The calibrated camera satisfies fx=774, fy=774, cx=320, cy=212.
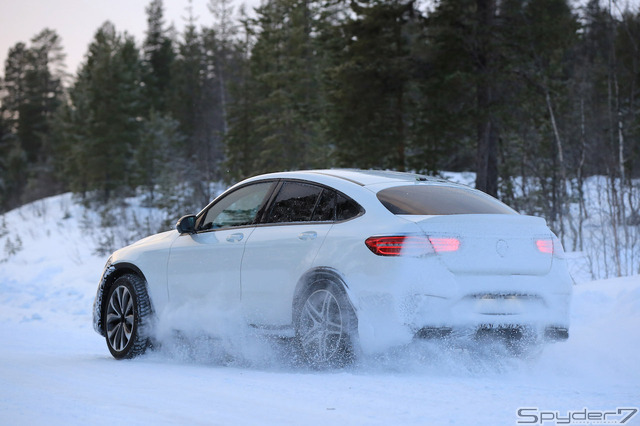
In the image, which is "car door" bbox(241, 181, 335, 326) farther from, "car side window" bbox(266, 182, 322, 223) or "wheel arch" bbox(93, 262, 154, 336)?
"wheel arch" bbox(93, 262, 154, 336)

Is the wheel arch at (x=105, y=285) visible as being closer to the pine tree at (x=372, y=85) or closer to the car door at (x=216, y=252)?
the car door at (x=216, y=252)

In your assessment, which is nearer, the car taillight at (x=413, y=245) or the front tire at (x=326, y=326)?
the car taillight at (x=413, y=245)

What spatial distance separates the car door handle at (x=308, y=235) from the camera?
597 centimetres

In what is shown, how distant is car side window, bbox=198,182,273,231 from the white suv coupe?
0.02m

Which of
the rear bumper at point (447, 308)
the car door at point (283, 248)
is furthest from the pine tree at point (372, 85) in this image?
the rear bumper at point (447, 308)

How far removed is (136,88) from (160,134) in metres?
3.37

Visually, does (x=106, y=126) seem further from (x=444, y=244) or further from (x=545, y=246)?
(x=444, y=244)

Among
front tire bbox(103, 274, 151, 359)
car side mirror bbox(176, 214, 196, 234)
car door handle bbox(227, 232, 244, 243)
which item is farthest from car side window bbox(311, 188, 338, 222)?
front tire bbox(103, 274, 151, 359)

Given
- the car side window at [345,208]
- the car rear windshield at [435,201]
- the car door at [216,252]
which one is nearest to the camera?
the car rear windshield at [435,201]

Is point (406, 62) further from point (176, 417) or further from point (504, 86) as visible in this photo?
point (176, 417)

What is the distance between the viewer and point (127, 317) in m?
7.50

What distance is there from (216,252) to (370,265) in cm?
188

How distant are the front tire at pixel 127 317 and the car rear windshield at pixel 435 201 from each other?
2811mm

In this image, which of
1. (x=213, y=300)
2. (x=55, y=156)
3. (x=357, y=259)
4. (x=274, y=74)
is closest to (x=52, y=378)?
(x=213, y=300)
